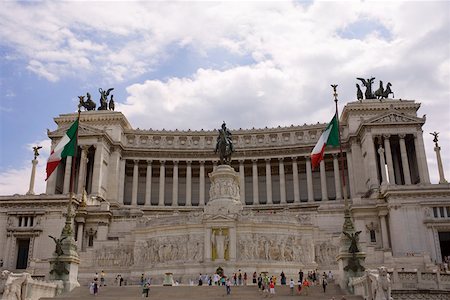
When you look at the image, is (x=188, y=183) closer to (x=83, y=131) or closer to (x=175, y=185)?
(x=175, y=185)

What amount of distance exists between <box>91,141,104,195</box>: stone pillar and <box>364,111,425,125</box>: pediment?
1784 inches

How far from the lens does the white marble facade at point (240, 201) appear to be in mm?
51625

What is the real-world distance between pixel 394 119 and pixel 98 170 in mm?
50609

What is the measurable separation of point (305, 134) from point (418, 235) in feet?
119

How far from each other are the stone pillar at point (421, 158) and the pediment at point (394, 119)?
6.77ft

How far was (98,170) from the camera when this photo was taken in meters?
83.5

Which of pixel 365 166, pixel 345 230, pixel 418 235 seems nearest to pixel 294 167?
pixel 365 166

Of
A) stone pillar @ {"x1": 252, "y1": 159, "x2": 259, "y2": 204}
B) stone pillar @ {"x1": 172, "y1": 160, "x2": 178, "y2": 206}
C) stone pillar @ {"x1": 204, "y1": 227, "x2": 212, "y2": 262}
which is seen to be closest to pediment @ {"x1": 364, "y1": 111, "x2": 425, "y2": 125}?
stone pillar @ {"x1": 252, "y1": 159, "x2": 259, "y2": 204}

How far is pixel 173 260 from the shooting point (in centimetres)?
5166

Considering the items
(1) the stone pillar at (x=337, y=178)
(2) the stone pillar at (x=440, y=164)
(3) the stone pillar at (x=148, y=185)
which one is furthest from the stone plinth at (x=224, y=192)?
(3) the stone pillar at (x=148, y=185)

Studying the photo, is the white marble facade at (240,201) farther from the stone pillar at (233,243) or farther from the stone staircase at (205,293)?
the stone staircase at (205,293)

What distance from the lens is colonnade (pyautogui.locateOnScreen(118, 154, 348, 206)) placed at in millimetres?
89250

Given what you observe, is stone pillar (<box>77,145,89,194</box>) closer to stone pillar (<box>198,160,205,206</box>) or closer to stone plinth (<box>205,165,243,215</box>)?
stone pillar (<box>198,160,205,206</box>)

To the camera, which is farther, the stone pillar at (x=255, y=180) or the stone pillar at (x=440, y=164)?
the stone pillar at (x=255, y=180)
